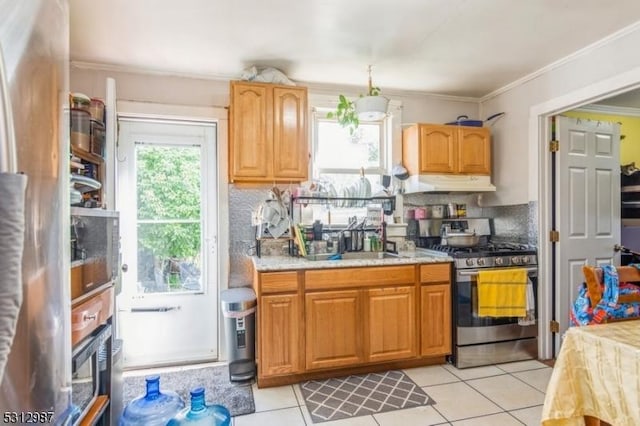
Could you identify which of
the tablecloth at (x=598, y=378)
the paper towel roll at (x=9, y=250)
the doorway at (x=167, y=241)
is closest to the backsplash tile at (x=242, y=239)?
the doorway at (x=167, y=241)

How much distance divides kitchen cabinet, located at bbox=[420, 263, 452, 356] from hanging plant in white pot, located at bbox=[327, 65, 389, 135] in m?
1.30

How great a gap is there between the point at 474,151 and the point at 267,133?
6.58ft

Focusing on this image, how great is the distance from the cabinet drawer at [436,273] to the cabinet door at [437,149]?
92 centimetres

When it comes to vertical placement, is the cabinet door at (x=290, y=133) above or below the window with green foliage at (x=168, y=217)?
above

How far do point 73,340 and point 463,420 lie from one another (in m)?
2.12

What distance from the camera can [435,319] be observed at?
2846 mm

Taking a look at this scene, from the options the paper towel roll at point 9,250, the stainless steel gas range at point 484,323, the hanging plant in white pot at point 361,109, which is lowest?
the stainless steel gas range at point 484,323

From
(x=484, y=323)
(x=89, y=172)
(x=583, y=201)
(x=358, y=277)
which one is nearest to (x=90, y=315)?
(x=89, y=172)

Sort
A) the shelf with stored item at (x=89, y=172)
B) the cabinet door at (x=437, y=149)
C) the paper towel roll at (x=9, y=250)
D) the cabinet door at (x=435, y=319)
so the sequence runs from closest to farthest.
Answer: the paper towel roll at (x=9, y=250) → the shelf with stored item at (x=89, y=172) → the cabinet door at (x=435, y=319) → the cabinet door at (x=437, y=149)

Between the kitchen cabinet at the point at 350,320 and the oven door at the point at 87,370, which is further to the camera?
the kitchen cabinet at the point at 350,320

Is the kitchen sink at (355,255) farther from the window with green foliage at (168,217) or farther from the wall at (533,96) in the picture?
the wall at (533,96)

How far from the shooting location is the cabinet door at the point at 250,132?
2822 millimetres

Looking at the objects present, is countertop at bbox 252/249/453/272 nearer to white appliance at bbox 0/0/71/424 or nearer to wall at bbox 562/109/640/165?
white appliance at bbox 0/0/71/424

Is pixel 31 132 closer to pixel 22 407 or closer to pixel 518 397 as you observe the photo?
pixel 22 407
